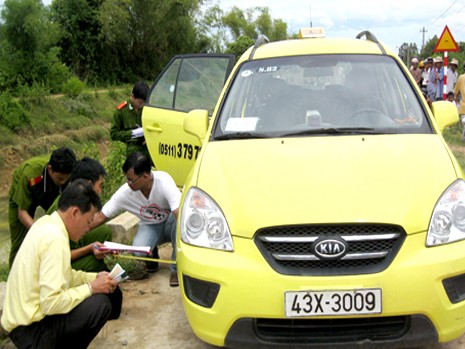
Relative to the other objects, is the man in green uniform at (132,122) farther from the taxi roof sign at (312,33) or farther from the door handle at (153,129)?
the taxi roof sign at (312,33)

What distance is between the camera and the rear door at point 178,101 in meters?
5.77

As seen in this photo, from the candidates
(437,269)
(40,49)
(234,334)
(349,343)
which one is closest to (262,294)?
(234,334)

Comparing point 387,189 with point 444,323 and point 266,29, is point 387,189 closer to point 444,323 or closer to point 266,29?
point 444,323

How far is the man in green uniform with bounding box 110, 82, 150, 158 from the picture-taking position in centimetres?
651

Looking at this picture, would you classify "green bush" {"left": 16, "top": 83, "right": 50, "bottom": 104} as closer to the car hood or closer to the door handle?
the door handle

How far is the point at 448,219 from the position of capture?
304 centimetres

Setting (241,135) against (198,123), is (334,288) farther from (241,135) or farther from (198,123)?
(198,123)

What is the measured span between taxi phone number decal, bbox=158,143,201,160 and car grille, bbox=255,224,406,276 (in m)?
2.67

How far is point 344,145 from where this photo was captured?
358cm

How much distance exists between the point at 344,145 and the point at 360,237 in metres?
0.80

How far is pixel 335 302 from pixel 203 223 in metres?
0.79

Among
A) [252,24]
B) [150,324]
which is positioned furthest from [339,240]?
[252,24]

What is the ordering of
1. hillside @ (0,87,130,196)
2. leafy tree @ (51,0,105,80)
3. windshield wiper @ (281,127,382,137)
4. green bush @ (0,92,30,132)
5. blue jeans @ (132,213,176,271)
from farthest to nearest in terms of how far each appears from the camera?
1. leafy tree @ (51,0,105,80)
2. green bush @ (0,92,30,132)
3. hillside @ (0,87,130,196)
4. blue jeans @ (132,213,176,271)
5. windshield wiper @ (281,127,382,137)

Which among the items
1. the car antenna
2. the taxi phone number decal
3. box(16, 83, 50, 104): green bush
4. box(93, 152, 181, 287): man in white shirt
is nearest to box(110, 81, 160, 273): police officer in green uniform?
the taxi phone number decal
